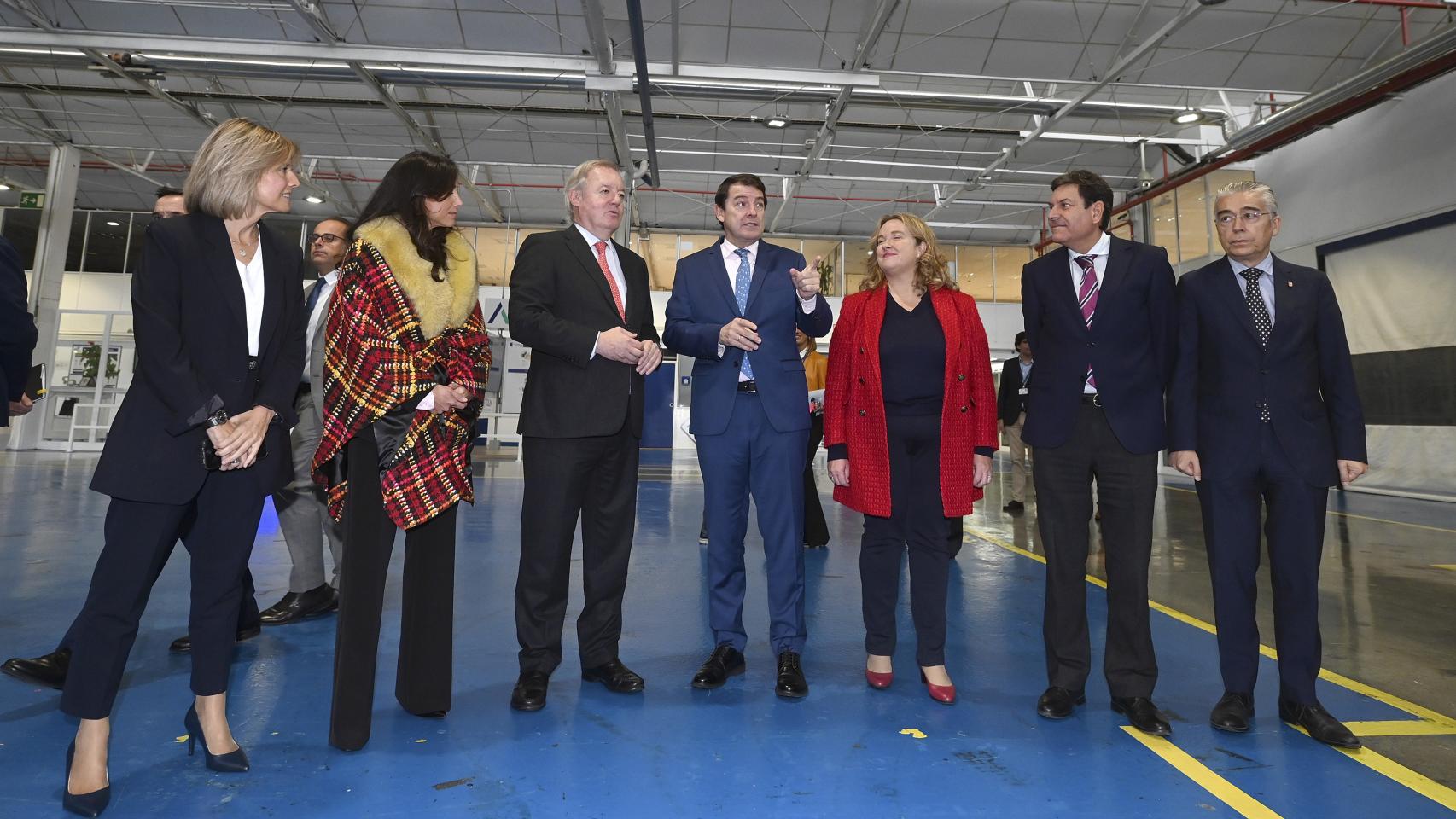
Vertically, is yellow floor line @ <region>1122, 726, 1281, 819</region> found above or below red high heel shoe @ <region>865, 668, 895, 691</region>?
below

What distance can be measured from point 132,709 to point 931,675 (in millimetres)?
2422

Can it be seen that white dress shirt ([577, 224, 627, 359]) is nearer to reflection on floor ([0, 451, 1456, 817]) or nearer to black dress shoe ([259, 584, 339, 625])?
reflection on floor ([0, 451, 1456, 817])

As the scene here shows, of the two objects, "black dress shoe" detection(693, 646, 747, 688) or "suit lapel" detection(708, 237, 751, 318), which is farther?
"suit lapel" detection(708, 237, 751, 318)

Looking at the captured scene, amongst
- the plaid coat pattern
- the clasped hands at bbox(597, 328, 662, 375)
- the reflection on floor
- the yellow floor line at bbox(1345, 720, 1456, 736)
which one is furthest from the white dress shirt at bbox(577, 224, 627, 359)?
the yellow floor line at bbox(1345, 720, 1456, 736)

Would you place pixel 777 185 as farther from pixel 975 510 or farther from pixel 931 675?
pixel 931 675

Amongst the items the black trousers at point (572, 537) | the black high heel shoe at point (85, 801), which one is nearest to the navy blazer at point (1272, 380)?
the black trousers at point (572, 537)

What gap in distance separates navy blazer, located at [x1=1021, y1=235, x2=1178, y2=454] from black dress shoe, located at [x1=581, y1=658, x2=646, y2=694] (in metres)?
1.46

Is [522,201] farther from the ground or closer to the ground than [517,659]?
farther from the ground

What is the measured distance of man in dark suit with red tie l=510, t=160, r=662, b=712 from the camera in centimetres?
238

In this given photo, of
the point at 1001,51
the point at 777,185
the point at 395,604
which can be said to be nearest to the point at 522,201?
the point at 777,185

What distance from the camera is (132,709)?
2225 mm

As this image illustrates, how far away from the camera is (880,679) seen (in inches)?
101

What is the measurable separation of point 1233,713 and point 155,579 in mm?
2935

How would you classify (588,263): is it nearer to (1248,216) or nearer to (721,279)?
(721,279)
